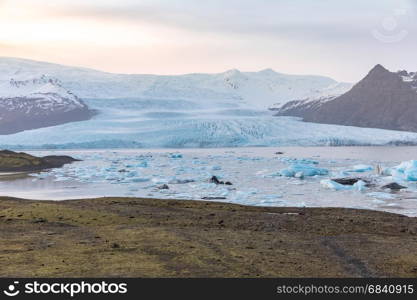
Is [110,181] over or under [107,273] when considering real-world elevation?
under

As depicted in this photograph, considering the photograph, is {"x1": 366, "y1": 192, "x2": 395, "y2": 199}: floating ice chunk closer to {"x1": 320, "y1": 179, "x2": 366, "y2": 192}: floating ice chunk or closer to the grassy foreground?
{"x1": 320, "y1": 179, "x2": 366, "y2": 192}: floating ice chunk

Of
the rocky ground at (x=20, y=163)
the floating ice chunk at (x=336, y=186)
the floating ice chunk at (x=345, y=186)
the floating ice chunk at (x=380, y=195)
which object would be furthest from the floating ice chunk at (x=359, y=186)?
the rocky ground at (x=20, y=163)

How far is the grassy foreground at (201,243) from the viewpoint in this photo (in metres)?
12.9

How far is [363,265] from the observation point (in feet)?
45.5

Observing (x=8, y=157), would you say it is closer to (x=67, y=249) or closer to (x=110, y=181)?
(x=110, y=181)

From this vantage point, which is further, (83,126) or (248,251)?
(83,126)

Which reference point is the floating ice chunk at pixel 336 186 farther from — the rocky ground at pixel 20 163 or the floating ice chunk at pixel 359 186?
the rocky ground at pixel 20 163

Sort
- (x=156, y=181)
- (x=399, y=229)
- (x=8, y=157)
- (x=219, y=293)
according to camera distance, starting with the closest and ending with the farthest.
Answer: (x=219, y=293) < (x=399, y=229) < (x=156, y=181) < (x=8, y=157)

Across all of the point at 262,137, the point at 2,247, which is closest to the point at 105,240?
the point at 2,247

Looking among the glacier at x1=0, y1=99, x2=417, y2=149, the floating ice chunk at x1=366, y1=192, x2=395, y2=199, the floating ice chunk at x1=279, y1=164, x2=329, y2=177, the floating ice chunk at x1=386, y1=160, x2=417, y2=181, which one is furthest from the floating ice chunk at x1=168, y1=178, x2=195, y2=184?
the glacier at x1=0, y1=99, x2=417, y2=149

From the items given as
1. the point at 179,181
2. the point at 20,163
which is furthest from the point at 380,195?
the point at 20,163

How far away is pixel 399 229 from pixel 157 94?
178 m

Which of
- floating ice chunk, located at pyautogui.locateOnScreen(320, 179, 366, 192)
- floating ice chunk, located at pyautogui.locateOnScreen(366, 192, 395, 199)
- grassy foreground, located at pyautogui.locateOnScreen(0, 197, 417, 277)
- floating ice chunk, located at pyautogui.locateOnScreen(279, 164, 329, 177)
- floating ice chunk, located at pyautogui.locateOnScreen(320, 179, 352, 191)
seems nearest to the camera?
grassy foreground, located at pyautogui.locateOnScreen(0, 197, 417, 277)

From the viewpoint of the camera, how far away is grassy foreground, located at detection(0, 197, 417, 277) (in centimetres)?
1289
